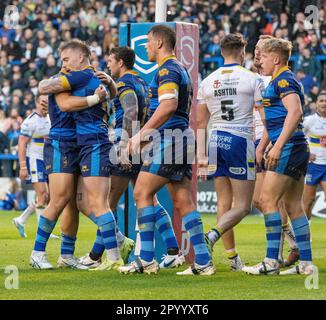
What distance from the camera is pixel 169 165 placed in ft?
32.1

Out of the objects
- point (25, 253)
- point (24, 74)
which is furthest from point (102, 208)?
point (24, 74)

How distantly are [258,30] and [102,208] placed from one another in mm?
17696

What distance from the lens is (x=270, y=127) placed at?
33.1 ft

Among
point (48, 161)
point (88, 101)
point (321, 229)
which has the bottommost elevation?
point (321, 229)

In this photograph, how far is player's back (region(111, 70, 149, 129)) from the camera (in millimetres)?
10922

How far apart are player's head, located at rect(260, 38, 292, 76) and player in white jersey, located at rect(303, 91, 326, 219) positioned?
179 inches

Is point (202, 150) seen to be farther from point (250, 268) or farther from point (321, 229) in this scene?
point (321, 229)

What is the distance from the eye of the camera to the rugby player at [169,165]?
9.79m

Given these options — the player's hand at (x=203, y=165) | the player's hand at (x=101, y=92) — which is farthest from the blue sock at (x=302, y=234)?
the player's hand at (x=101, y=92)

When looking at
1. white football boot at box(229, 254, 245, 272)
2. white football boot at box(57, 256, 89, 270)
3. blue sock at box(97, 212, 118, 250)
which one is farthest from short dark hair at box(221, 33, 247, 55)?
white football boot at box(57, 256, 89, 270)

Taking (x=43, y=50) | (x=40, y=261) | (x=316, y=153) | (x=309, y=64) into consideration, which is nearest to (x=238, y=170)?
(x=40, y=261)

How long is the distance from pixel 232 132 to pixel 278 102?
680 millimetres

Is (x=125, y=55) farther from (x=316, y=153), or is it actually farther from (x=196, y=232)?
(x=316, y=153)

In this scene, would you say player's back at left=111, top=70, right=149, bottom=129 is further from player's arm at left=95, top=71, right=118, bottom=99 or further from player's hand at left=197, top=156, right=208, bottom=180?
player's hand at left=197, top=156, right=208, bottom=180
